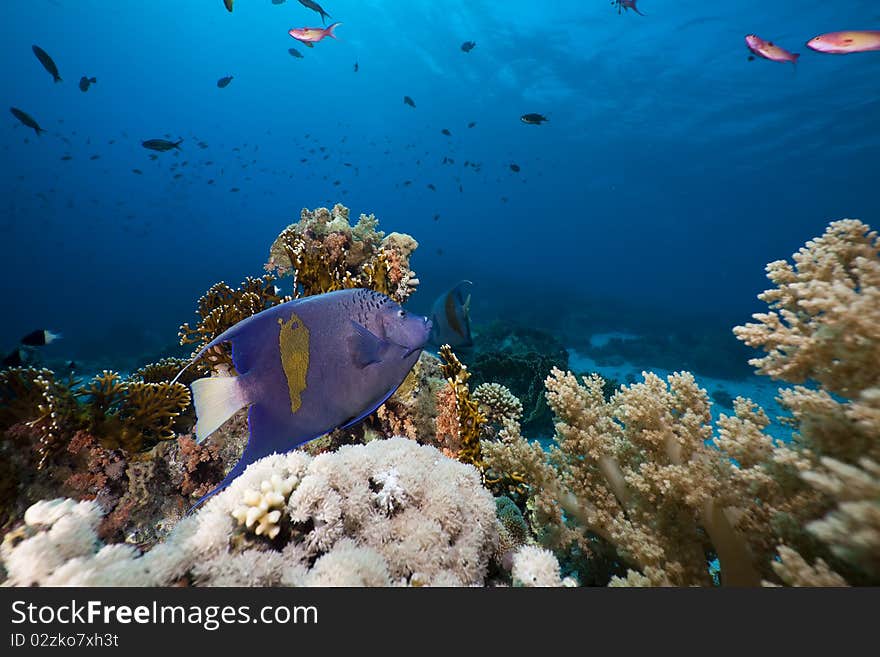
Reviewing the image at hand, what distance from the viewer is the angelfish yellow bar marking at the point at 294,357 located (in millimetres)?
1385

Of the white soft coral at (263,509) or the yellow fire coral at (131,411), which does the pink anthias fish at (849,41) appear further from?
the yellow fire coral at (131,411)

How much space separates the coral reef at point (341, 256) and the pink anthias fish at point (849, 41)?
5.33 metres

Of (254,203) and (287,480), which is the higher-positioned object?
(254,203)

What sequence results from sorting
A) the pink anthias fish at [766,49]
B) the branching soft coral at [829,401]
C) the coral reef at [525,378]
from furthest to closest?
the coral reef at [525,378] → the pink anthias fish at [766,49] → the branching soft coral at [829,401]

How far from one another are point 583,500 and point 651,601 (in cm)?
116

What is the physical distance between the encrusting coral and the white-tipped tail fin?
2.03ft

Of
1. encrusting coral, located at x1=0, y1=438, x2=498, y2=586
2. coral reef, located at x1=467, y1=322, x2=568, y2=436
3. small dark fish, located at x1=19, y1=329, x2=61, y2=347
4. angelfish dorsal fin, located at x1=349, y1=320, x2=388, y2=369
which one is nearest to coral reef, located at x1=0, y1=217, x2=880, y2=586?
encrusting coral, located at x1=0, y1=438, x2=498, y2=586

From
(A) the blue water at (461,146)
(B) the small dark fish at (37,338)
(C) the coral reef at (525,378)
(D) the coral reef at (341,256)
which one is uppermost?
(A) the blue water at (461,146)

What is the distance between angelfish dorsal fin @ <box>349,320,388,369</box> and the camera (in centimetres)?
144

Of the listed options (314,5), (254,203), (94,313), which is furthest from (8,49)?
(314,5)

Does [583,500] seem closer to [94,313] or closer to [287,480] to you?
[287,480]

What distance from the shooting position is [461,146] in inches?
2773

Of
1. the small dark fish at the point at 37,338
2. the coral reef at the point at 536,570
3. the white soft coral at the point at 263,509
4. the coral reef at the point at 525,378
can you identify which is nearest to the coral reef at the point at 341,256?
the white soft coral at the point at 263,509

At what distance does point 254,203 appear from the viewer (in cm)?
14100
